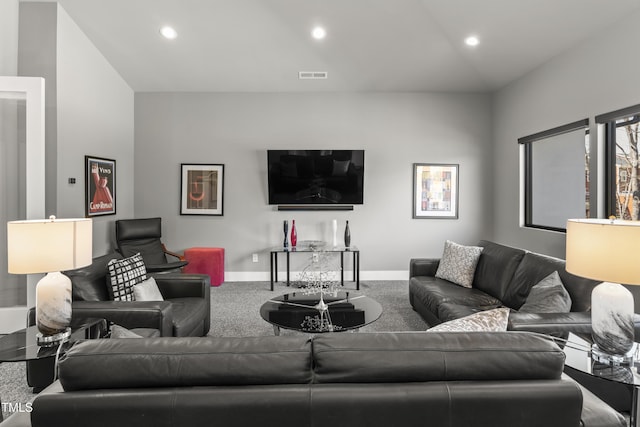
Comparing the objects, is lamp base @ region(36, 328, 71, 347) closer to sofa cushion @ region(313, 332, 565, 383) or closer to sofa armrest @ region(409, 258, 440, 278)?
sofa cushion @ region(313, 332, 565, 383)

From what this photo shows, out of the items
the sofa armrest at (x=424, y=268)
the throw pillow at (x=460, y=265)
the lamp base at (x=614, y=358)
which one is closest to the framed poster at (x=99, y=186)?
the sofa armrest at (x=424, y=268)

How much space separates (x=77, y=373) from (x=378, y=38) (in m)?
4.42

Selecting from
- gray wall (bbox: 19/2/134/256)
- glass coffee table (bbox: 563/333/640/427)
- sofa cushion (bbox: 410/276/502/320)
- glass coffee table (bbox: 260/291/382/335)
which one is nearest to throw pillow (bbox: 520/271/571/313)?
glass coffee table (bbox: 563/333/640/427)

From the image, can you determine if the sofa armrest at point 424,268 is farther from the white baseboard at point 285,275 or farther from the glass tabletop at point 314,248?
the white baseboard at point 285,275

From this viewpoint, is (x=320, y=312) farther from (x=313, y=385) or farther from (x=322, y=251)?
(x=322, y=251)

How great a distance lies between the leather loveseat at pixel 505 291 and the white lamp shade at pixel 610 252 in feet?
1.93

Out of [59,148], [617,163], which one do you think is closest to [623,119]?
[617,163]

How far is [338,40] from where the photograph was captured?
14.5 ft

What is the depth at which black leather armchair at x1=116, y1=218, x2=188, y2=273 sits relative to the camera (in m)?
4.63

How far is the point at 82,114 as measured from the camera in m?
Answer: 4.25

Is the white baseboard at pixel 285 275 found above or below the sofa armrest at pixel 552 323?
below

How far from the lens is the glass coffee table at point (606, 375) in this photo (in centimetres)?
146

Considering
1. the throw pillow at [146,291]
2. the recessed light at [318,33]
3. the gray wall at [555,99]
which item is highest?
the recessed light at [318,33]

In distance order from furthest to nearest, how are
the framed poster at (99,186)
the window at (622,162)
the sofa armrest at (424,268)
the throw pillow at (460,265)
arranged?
the framed poster at (99,186) → the sofa armrest at (424,268) → the throw pillow at (460,265) → the window at (622,162)
